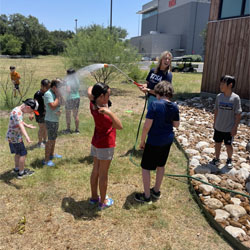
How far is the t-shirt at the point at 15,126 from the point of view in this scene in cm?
362

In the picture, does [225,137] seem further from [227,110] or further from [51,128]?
[51,128]

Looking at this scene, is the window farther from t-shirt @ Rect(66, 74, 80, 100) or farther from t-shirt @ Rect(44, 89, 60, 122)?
t-shirt @ Rect(44, 89, 60, 122)

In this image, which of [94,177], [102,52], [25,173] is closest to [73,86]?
[25,173]

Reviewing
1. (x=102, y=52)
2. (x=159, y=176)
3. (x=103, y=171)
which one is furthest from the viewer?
(x=102, y=52)

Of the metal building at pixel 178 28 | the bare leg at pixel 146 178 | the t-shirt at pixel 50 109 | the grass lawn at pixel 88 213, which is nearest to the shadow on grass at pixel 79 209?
the grass lawn at pixel 88 213

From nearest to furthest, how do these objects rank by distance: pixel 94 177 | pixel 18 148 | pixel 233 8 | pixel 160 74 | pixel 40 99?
pixel 94 177
pixel 18 148
pixel 160 74
pixel 40 99
pixel 233 8

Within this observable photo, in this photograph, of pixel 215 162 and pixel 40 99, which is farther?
pixel 40 99

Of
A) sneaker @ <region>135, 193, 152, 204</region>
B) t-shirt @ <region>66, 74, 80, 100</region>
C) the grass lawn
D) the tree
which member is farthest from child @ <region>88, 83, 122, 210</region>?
the tree

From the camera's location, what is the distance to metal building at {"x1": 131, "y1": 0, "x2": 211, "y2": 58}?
5241 cm

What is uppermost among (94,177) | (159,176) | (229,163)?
(94,177)

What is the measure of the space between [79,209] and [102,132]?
126 cm

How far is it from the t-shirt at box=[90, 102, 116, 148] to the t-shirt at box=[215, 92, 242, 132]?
228cm

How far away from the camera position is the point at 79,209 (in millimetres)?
3324

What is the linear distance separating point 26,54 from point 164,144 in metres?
70.5
